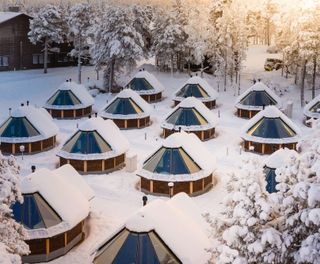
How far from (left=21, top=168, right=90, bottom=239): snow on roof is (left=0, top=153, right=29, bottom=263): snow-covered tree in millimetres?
6986

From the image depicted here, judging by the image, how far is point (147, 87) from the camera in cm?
4700

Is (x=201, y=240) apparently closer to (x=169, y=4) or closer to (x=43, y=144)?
(x=43, y=144)

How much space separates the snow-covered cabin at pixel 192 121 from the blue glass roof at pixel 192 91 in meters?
9.03

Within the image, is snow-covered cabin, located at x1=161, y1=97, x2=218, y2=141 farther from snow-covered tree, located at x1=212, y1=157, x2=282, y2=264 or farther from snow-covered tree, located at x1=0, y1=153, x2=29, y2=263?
snow-covered tree, located at x1=212, y1=157, x2=282, y2=264

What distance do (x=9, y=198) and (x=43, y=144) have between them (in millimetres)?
20944

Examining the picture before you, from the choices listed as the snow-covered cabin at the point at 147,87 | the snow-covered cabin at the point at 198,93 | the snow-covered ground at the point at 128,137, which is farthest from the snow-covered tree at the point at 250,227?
the snow-covered cabin at the point at 147,87

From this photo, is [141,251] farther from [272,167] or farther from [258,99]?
[258,99]

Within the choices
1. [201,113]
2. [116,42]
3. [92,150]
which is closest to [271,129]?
[201,113]

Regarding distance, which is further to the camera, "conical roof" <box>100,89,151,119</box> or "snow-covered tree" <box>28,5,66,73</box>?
"snow-covered tree" <box>28,5,66,73</box>

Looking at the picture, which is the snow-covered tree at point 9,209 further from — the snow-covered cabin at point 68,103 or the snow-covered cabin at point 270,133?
the snow-covered cabin at point 68,103

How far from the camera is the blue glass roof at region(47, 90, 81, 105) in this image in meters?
40.5

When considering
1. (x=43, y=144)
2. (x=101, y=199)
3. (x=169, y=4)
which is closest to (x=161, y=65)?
(x=169, y=4)

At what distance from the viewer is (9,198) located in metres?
11.1

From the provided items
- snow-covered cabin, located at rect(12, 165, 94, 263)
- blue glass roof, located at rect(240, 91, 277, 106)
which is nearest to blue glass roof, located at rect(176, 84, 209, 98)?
blue glass roof, located at rect(240, 91, 277, 106)
